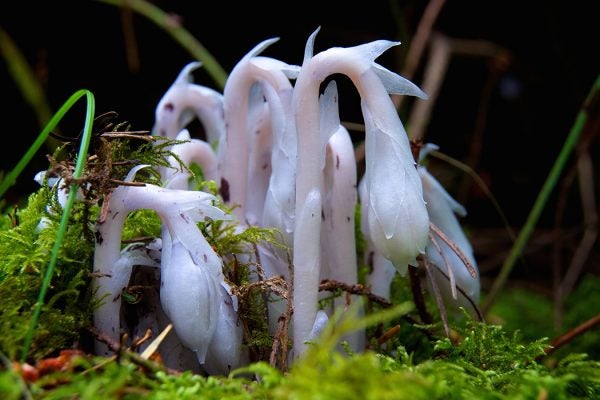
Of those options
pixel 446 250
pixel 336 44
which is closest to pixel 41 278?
pixel 446 250

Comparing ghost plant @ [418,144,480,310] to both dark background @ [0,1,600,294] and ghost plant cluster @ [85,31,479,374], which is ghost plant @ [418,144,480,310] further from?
dark background @ [0,1,600,294]

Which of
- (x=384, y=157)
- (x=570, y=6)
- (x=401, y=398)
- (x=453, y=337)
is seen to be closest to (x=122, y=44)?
(x=570, y=6)

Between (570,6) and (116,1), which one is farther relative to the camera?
(570,6)

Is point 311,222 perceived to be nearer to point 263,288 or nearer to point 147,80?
point 263,288

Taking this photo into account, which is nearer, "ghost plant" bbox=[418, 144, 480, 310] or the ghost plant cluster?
the ghost plant cluster

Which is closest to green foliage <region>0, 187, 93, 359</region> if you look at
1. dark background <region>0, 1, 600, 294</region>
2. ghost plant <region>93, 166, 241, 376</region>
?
ghost plant <region>93, 166, 241, 376</region>
